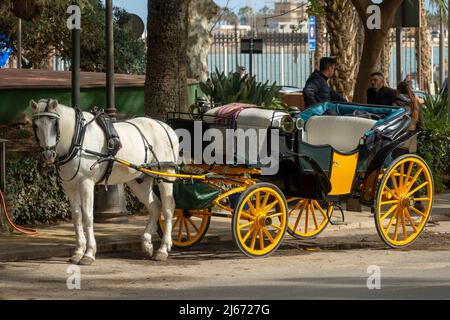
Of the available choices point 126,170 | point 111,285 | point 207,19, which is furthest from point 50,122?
point 207,19

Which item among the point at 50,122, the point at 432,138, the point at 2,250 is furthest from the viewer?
the point at 432,138

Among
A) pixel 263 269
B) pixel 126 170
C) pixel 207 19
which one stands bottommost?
pixel 263 269

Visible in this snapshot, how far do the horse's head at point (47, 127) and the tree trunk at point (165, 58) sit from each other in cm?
456

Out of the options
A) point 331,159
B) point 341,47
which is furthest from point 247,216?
point 341,47

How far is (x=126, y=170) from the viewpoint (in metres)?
12.9

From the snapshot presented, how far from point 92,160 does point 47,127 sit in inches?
25.2

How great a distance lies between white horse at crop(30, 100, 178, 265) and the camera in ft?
39.9

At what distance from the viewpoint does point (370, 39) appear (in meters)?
19.8

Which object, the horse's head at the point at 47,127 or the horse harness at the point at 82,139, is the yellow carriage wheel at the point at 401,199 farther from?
the horse's head at the point at 47,127

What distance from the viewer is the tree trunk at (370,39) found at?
19.5 metres

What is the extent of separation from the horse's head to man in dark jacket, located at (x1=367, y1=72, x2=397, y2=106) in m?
6.08

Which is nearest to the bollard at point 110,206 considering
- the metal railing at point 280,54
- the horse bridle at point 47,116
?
the horse bridle at point 47,116
